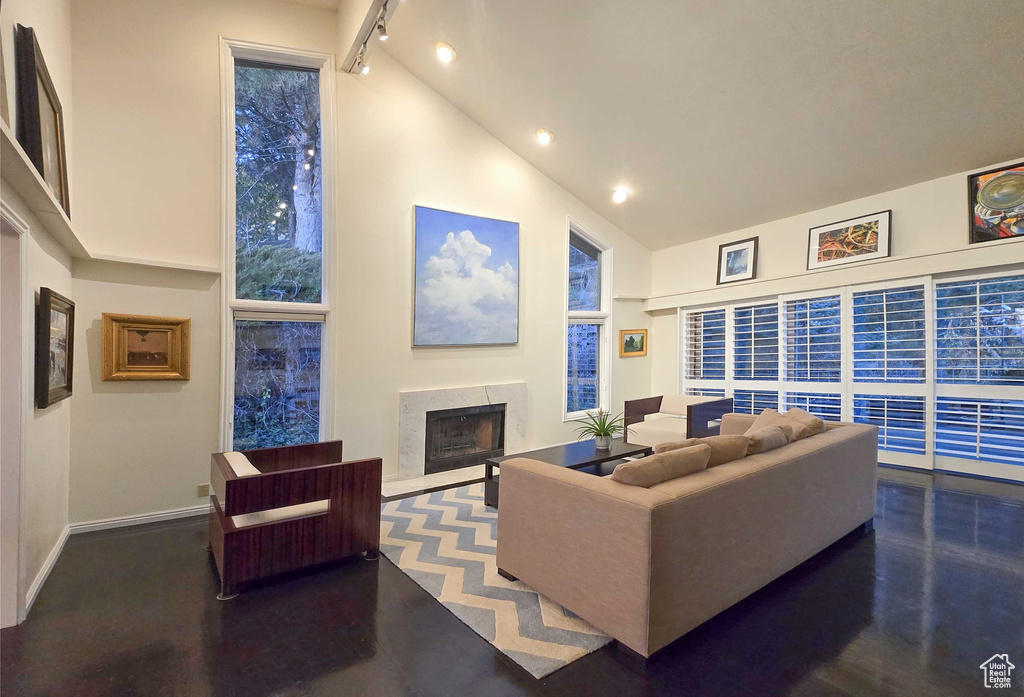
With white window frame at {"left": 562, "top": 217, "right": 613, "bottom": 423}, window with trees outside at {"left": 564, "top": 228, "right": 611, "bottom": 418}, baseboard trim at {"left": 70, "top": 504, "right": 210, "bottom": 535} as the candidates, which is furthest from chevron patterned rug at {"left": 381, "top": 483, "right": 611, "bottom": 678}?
white window frame at {"left": 562, "top": 217, "right": 613, "bottom": 423}

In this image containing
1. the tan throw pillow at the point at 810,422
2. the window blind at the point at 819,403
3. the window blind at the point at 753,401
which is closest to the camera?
the tan throw pillow at the point at 810,422

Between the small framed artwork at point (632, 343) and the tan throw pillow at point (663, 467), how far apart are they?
4.50 m

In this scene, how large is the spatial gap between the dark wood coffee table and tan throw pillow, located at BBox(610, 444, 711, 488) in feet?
4.73

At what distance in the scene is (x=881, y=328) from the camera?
498cm

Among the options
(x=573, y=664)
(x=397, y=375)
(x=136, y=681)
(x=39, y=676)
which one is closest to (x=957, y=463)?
(x=573, y=664)

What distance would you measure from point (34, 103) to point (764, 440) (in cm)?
422

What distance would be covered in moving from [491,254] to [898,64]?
384 cm

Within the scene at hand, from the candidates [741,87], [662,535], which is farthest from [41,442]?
[741,87]

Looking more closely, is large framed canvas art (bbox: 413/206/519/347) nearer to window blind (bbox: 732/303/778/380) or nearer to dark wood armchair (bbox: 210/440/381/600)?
dark wood armchair (bbox: 210/440/381/600)

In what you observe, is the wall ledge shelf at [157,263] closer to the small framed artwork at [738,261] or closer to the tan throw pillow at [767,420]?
the tan throw pillow at [767,420]

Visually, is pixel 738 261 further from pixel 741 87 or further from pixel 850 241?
pixel 741 87

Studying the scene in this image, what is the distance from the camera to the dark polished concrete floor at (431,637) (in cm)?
182

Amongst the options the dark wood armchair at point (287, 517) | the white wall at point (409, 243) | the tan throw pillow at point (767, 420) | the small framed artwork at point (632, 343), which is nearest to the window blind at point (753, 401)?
the small framed artwork at point (632, 343)

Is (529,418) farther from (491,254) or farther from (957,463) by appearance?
(957,463)
